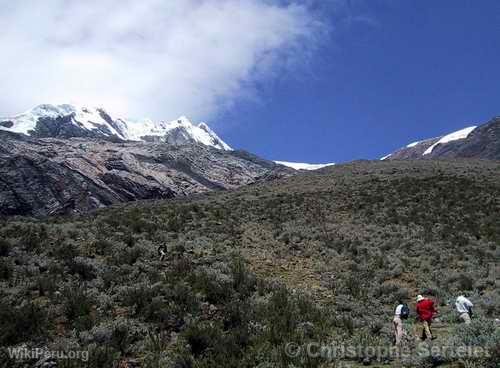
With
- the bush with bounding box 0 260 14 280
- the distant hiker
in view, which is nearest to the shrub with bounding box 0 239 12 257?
the bush with bounding box 0 260 14 280

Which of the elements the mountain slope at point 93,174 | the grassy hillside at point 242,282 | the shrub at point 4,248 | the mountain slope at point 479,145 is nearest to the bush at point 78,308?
the grassy hillside at point 242,282

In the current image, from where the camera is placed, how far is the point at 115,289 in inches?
538

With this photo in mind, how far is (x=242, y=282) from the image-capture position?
14969 millimetres

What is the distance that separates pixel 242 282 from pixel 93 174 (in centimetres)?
6169

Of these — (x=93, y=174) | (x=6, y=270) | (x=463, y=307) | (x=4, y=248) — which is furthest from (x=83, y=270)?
(x=93, y=174)

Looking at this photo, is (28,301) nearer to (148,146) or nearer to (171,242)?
(171,242)

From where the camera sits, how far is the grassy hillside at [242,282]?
1031 cm

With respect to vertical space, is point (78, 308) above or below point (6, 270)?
below

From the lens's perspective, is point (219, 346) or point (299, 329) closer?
point (219, 346)

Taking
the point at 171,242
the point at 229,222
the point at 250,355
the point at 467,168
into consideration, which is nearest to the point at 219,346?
the point at 250,355

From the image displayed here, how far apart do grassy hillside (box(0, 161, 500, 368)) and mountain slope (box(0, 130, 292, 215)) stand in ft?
122

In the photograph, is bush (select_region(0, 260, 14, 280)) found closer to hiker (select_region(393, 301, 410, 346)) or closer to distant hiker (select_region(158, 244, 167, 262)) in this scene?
distant hiker (select_region(158, 244, 167, 262))

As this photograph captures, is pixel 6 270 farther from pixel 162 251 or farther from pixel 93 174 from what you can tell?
pixel 93 174

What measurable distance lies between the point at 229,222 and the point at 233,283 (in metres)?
12.8
